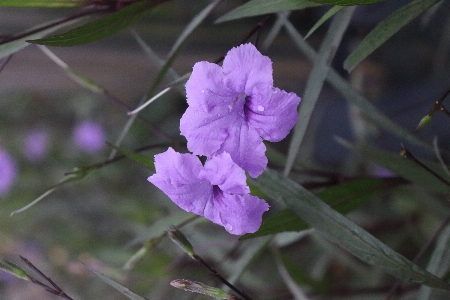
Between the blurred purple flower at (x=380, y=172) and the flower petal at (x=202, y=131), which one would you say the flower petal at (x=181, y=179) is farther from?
the blurred purple flower at (x=380, y=172)

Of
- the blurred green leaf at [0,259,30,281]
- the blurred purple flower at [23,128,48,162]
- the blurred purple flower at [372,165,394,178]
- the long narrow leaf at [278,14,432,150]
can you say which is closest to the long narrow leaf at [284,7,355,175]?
the long narrow leaf at [278,14,432,150]

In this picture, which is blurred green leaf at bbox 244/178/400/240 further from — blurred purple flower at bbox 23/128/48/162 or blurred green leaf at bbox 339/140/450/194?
blurred purple flower at bbox 23/128/48/162

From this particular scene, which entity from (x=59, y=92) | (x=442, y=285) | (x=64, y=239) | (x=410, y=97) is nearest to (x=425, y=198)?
(x=442, y=285)

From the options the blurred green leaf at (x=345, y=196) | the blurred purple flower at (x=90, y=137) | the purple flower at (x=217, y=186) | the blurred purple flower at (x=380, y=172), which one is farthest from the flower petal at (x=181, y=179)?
the blurred purple flower at (x=90, y=137)

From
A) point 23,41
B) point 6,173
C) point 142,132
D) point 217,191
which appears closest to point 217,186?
point 217,191

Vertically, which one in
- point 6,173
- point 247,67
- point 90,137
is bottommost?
point 6,173

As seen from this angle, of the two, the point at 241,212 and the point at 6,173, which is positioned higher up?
the point at 241,212

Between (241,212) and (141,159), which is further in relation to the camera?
(141,159)

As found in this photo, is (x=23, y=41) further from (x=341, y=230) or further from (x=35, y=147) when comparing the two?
(x=35, y=147)
